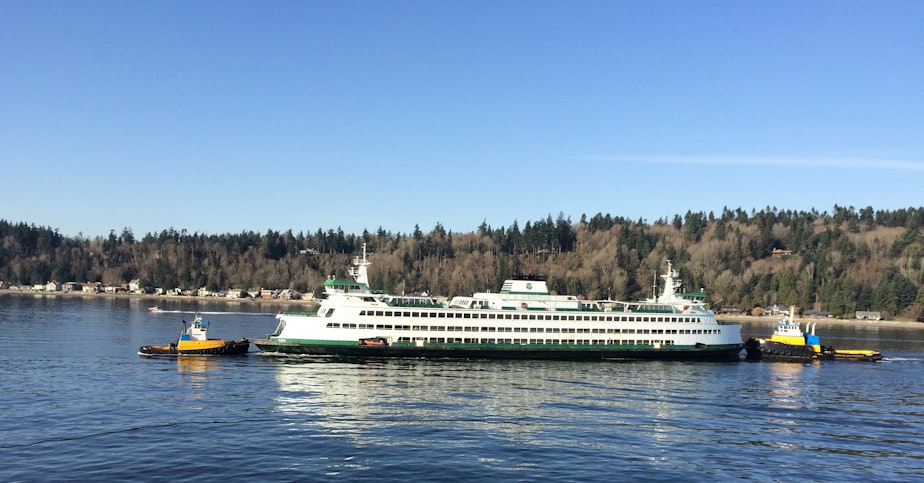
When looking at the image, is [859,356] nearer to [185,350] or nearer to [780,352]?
[780,352]

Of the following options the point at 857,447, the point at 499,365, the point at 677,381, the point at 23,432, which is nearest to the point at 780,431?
the point at 857,447

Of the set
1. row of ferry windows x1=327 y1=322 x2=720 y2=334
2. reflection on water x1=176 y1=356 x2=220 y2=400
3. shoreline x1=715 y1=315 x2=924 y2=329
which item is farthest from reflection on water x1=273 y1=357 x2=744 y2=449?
shoreline x1=715 y1=315 x2=924 y2=329

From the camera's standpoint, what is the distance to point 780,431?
131ft

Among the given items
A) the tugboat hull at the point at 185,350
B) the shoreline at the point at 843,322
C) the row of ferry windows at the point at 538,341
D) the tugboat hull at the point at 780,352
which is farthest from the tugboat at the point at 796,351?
the shoreline at the point at 843,322

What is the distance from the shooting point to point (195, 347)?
204ft

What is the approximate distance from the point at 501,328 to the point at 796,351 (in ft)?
106

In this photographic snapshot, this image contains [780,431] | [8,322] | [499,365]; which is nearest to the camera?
[780,431]

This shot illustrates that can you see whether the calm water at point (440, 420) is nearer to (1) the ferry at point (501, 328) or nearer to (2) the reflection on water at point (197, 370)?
(2) the reflection on water at point (197, 370)

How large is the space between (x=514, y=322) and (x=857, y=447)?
3513 centimetres

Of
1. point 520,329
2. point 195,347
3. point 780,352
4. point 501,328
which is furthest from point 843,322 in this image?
point 195,347

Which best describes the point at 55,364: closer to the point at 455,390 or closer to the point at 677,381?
the point at 455,390

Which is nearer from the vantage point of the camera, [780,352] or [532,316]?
[532,316]

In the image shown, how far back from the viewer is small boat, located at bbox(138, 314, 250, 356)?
203 feet

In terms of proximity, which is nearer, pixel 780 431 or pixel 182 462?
pixel 182 462
